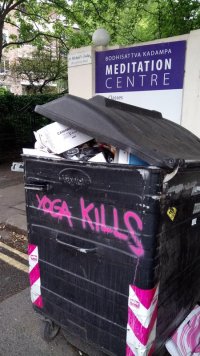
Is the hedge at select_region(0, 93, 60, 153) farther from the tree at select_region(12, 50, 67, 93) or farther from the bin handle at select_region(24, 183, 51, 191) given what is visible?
the bin handle at select_region(24, 183, 51, 191)

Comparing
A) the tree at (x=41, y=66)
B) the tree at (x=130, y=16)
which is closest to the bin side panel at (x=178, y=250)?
the tree at (x=130, y=16)

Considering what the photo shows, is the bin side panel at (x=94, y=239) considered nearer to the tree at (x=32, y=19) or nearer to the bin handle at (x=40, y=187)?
the bin handle at (x=40, y=187)

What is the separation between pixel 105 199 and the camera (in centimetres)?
167

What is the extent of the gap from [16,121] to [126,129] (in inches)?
368

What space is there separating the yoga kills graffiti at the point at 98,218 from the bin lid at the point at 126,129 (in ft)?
1.15

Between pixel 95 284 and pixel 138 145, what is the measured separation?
0.91m

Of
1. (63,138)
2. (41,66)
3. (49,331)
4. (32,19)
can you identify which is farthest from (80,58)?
(41,66)

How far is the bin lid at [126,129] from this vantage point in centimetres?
153

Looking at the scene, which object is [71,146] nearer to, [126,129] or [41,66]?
[126,129]

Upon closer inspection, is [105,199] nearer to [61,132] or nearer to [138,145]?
[138,145]

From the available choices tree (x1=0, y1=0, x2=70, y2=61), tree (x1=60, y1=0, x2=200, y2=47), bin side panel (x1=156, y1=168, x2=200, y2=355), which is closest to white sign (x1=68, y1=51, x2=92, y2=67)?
tree (x1=60, y1=0, x2=200, y2=47)

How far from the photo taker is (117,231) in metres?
1.66

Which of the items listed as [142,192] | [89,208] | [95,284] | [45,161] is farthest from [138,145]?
[95,284]

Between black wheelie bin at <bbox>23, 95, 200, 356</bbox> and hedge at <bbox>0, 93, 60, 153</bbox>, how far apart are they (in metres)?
8.62
